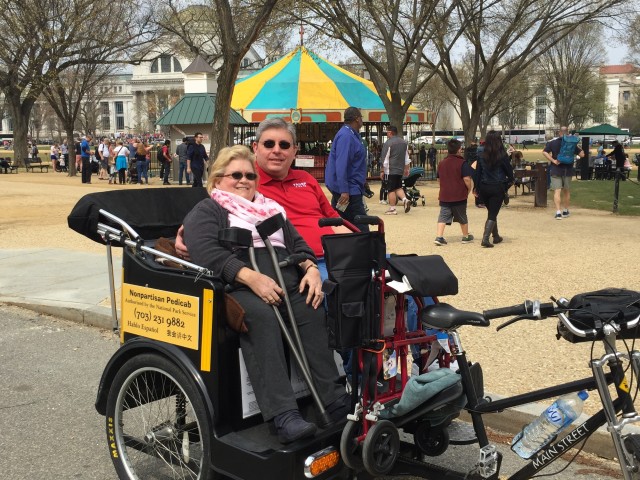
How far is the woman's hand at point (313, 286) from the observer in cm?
340

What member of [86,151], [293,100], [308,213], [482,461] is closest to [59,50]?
[86,151]

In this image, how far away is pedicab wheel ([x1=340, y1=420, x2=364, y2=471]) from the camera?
3.02 m

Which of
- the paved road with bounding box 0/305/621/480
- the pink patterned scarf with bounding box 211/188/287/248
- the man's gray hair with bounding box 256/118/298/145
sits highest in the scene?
the man's gray hair with bounding box 256/118/298/145

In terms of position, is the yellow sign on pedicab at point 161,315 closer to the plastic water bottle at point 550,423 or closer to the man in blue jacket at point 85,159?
the plastic water bottle at point 550,423

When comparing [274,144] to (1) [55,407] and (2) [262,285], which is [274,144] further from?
(1) [55,407]

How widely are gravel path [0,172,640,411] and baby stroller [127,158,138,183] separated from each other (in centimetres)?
942

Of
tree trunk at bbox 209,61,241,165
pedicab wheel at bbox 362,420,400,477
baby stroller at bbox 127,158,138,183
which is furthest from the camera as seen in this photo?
baby stroller at bbox 127,158,138,183

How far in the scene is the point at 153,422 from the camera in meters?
Answer: 3.83

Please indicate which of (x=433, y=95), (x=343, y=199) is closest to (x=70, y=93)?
(x=343, y=199)

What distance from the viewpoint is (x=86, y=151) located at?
2742 centimetres

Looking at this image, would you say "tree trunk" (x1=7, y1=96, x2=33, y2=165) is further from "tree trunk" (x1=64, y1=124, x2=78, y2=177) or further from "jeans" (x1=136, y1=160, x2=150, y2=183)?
"jeans" (x1=136, y1=160, x2=150, y2=183)

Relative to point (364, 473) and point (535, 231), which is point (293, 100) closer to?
point (535, 231)

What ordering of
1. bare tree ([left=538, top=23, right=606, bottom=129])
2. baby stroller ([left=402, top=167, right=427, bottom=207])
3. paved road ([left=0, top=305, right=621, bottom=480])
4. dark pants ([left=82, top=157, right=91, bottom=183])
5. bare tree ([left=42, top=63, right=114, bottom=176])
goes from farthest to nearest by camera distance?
bare tree ([left=538, top=23, right=606, bottom=129])
bare tree ([left=42, top=63, right=114, bottom=176])
dark pants ([left=82, top=157, right=91, bottom=183])
baby stroller ([left=402, top=167, right=427, bottom=207])
paved road ([left=0, top=305, right=621, bottom=480])

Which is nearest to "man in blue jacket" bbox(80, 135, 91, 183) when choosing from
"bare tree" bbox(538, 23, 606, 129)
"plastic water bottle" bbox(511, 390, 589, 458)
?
"plastic water bottle" bbox(511, 390, 589, 458)
